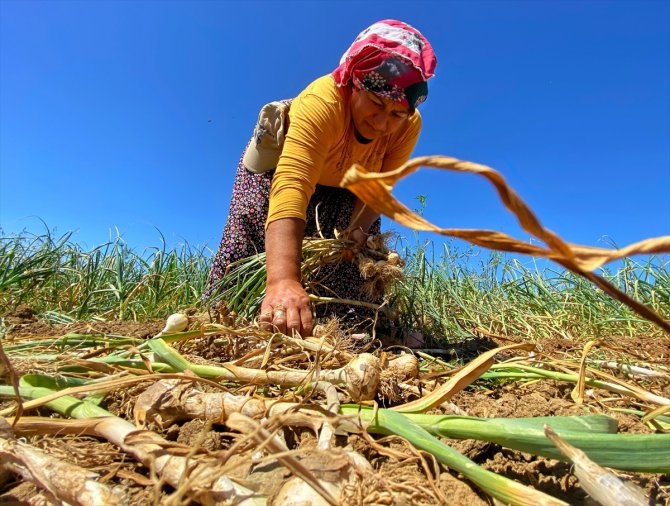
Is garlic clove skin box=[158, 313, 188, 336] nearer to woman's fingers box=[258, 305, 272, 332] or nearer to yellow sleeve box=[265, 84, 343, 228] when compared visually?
woman's fingers box=[258, 305, 272, 332]

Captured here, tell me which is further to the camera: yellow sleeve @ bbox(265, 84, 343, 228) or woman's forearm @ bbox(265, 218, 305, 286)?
yellow sleeve @ bbox(265, 84, 343, 228)

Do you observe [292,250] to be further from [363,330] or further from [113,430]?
[113,430]

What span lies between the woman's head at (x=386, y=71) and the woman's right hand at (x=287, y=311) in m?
0.86

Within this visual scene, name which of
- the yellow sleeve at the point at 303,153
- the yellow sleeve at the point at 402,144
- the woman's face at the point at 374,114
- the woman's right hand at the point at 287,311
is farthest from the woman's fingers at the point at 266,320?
the yellow sleeve at the point at 402,144

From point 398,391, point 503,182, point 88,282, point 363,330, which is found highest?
point 88,282

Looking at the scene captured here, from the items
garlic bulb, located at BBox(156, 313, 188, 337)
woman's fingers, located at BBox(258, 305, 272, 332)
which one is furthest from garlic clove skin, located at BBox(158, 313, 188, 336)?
woman's fingers, located at BBox(258, 305, 272, 332)

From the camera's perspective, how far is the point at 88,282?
8.89ft

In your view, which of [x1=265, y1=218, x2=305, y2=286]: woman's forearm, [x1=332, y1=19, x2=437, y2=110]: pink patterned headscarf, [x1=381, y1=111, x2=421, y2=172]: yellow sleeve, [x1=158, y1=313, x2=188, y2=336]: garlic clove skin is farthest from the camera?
[x1=381, y1=111, x2=421, y2=172]: yellow sleeve

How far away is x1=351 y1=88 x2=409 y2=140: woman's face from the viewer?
180 centimetres

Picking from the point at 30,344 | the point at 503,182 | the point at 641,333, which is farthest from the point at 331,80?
the point at 641,333

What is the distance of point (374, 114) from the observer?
6.08ft

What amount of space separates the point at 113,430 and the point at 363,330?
125 centimetres

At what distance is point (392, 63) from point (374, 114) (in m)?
0.21

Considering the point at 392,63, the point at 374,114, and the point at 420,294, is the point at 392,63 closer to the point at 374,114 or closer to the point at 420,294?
the point at 374,114
